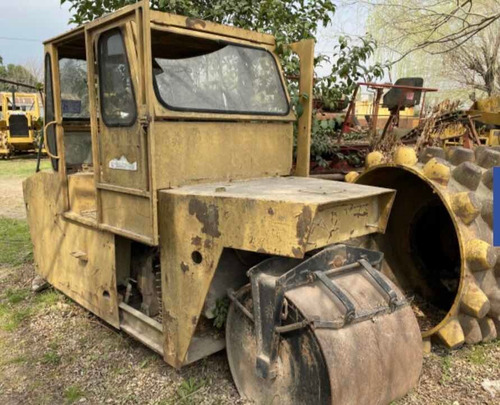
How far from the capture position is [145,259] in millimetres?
3670

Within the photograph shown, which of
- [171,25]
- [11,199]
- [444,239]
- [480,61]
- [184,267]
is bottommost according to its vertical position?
[11,199]

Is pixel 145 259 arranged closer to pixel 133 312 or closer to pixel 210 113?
pixel 133 312

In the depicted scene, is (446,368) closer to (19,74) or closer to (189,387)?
(189,387)

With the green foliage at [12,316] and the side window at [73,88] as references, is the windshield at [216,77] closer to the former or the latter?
the side window at [73,88]

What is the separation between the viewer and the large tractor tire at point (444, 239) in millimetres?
3066

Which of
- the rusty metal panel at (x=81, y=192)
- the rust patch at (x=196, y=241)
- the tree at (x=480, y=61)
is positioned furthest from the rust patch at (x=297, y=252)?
the tree at (x=480, y=61)

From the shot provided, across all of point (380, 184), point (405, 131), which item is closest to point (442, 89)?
point (405, 131)

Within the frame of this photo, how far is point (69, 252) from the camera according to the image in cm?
414

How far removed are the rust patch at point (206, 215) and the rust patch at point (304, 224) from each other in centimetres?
53

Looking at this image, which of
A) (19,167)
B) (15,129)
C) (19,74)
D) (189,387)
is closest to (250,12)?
(189,387)

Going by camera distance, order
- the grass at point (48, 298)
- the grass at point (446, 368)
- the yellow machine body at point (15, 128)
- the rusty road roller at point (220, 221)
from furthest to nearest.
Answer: the yellow machine body at point (15, 128) → the grass at point (48, 298) → the grass at point (446, 368) → the rusty road roller at point (220, 221)

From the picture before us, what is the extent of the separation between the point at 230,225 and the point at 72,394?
1624mm

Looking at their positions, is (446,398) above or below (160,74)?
below

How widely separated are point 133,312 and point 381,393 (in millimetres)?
1758
